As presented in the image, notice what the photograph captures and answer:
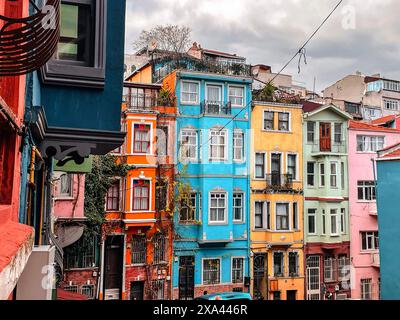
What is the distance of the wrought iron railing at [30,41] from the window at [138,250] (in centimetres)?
1237

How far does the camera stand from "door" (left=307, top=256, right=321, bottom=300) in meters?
15.5

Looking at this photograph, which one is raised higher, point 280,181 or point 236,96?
point 236,96

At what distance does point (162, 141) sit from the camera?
48.7 ft

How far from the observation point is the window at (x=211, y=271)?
567 inches

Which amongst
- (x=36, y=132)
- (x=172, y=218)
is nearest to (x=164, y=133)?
(x=172, y=218)

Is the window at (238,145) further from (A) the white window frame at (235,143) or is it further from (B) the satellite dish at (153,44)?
(B) the satellite dish at (153,44)

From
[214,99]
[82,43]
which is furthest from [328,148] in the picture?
[82,43]

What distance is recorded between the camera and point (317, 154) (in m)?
16.4

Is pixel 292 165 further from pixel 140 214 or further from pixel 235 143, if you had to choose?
pixel 140 214

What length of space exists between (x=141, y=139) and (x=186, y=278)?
176 inches

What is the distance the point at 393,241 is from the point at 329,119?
7.33m

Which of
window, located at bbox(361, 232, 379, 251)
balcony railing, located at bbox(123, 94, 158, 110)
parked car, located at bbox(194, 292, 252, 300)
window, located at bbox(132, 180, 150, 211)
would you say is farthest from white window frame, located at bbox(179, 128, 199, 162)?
parked car, located at bbox(194, 292, 252, 300)

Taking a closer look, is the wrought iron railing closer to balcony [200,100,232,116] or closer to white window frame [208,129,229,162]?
white window frame [208,129,229,162]
